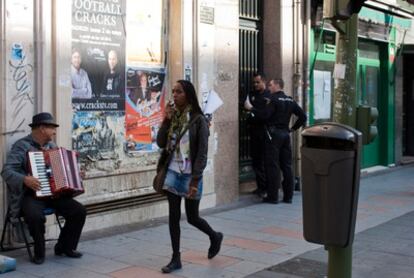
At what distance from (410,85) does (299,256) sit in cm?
1109

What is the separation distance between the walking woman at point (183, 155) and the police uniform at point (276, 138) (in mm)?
3604

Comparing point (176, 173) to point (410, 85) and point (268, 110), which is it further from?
point (410, 85)

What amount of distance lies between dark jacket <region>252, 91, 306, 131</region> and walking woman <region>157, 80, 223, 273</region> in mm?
3587

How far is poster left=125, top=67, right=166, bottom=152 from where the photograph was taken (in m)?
7.98

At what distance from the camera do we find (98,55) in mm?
7469

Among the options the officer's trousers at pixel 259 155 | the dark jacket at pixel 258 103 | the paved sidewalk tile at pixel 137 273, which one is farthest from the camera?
the officer's trousers at pixel 259 155

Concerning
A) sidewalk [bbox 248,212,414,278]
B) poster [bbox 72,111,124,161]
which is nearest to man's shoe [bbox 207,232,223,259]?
sidewalk [bbox 248,212,414,278]

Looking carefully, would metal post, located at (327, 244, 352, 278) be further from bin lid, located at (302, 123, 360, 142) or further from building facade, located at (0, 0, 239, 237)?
building facade, located at (0, 0, 239, 237)

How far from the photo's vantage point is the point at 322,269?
6020 mm

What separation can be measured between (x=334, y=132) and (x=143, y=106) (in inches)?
158

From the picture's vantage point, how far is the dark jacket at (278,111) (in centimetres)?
931

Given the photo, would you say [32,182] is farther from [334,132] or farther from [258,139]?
[258,139]

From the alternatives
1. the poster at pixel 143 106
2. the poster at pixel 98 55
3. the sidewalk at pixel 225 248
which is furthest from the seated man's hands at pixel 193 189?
the poster at pixel 143 106

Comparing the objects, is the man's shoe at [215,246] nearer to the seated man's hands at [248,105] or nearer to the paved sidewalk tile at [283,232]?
the paved sidewalk tile at [283,232]
